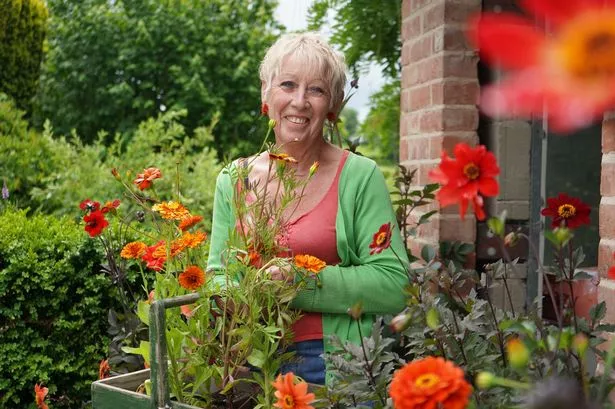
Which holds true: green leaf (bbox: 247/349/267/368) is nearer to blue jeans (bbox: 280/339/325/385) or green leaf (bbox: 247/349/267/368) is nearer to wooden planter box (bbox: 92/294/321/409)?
wooden planter box (bbox: 92/294/321/409)

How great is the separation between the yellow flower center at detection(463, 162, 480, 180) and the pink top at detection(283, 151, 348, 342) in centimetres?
99

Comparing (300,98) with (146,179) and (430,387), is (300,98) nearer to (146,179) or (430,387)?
(146,179)

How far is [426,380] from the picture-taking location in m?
0.71

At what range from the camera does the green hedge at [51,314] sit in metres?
2.86

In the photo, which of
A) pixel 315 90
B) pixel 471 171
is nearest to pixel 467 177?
pixel 471 171

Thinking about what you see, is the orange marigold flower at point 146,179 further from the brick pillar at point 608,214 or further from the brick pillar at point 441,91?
the brick pillar at point 441,91

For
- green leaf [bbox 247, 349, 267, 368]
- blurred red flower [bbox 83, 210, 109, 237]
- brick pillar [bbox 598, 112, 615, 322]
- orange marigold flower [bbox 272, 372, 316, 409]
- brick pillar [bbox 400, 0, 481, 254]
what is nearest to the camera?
orange marigold flower [bbox 272, 372, 316, 409]

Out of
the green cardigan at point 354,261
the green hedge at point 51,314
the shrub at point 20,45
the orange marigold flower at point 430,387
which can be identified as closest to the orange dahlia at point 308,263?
the green cardigan at point 354,261

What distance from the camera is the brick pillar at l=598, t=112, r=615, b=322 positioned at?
5.22ft

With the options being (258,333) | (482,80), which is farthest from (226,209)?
(482,80)

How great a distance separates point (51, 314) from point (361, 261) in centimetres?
165

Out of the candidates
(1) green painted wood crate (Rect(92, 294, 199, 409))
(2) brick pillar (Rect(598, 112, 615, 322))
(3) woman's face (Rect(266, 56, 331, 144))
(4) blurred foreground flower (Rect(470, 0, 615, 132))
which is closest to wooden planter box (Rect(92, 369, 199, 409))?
(1) green painted wood crate (Rect(92, 294, 199, 409))

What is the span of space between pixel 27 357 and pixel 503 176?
1.90 meters

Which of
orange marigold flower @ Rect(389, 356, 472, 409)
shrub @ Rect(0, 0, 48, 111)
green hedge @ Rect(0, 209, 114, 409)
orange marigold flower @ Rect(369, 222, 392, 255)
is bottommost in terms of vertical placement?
green hedge @ Rect(0, 209, 114, 409)
